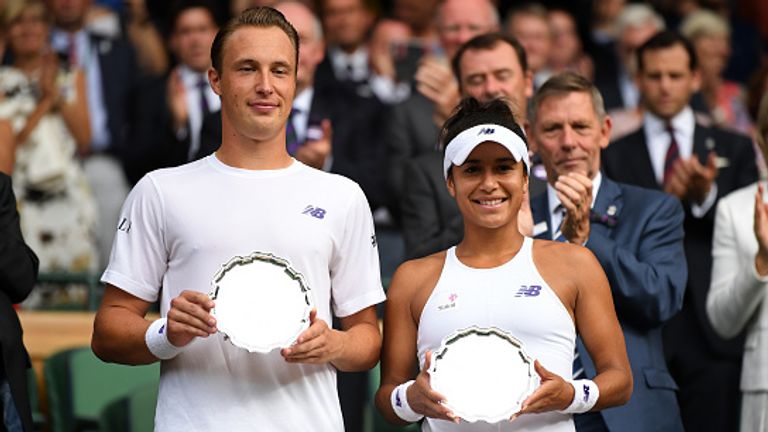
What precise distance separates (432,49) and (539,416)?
5894mm

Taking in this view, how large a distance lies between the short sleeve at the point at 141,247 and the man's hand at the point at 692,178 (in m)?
3.26

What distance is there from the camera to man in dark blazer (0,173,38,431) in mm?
5723

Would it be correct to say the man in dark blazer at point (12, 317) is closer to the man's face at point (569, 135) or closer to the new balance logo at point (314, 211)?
the new balance logo at point (314, 211)

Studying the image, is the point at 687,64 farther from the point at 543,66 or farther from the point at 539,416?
the point at 539,416

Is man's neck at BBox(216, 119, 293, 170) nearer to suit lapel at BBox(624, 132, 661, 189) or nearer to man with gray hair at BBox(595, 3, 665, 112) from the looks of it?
suit lapel at BBox(624, 132, 661, 189)

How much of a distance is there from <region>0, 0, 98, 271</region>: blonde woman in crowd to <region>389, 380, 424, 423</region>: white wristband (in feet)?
17.1

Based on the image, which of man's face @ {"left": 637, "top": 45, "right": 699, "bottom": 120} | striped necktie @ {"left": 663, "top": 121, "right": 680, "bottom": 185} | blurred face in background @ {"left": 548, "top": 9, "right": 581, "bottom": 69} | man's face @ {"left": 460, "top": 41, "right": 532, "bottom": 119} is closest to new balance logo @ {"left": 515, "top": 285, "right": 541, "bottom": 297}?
man's face @ {"left": 460, "top": 41, "right": 532, "bottom": 119}

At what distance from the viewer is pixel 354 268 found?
5.25 meters

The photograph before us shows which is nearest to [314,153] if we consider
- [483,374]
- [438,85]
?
[438,85]

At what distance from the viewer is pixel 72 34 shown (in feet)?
36.9

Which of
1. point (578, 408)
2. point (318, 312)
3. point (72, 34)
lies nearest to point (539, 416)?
point (578, 408)

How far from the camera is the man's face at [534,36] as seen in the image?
1074 centimetres

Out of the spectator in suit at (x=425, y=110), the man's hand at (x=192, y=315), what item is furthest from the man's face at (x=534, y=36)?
the man's hand at (x=192, y=315)

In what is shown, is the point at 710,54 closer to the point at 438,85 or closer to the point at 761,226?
the point at 438,85
